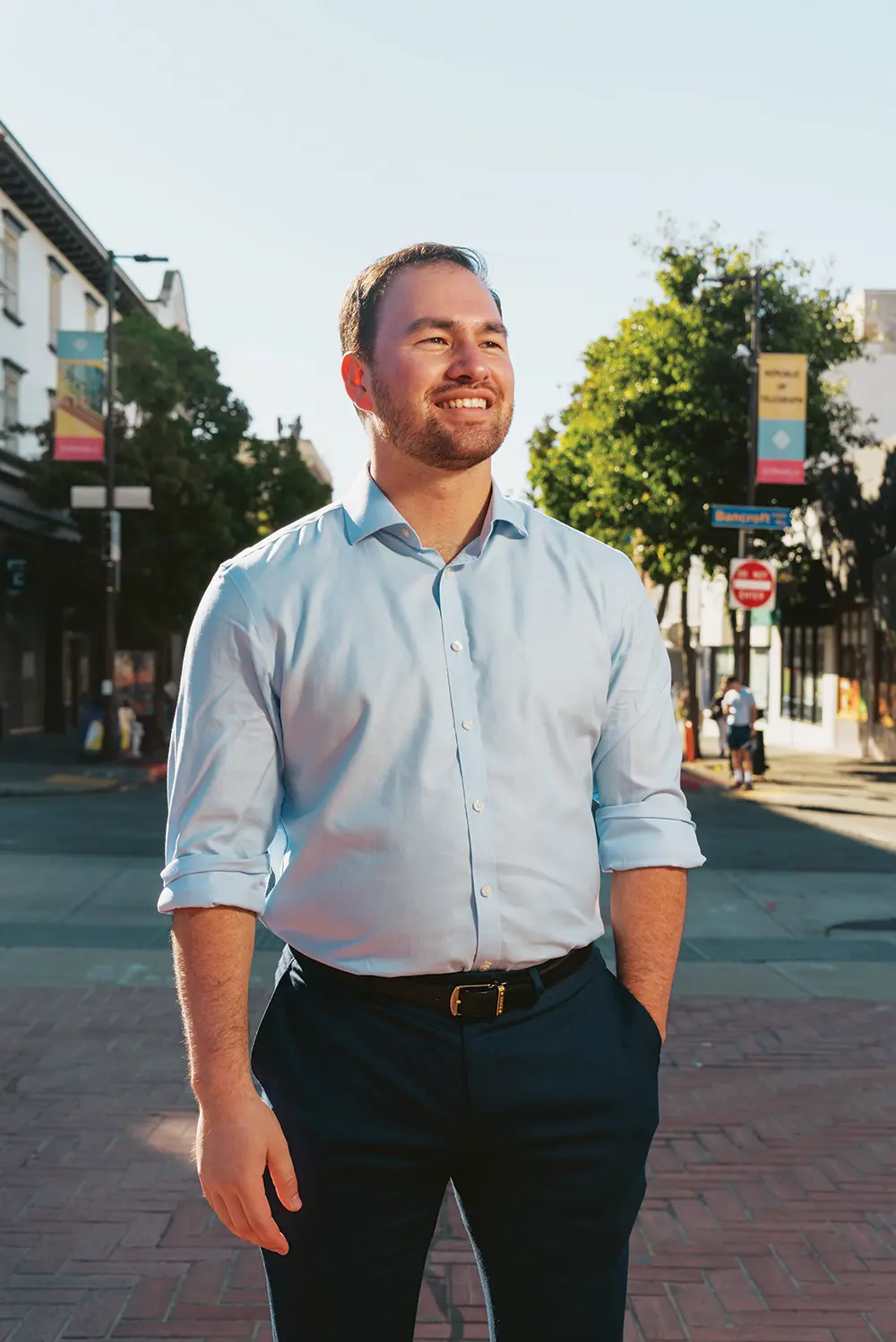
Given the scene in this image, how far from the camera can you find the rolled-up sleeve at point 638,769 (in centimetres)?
211

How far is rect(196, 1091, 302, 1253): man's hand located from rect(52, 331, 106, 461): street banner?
70.4 ft

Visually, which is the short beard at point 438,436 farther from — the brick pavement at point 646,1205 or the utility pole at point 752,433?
the utility pole at point 752,433

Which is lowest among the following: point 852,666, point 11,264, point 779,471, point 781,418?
point 852,666

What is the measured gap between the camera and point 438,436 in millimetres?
2070

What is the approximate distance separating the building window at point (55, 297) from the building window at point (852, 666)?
19174mm

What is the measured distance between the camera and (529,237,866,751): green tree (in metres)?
26.1

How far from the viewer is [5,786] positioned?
19.2 metres

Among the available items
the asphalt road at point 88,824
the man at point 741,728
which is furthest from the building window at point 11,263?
the man at point 741,728

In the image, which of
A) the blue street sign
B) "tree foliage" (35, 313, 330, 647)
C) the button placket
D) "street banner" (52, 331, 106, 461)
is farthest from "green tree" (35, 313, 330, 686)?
the button placket

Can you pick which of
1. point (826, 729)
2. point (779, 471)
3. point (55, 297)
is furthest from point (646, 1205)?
point (55, 297)

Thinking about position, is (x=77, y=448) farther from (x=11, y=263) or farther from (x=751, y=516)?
(x=751, y=516)

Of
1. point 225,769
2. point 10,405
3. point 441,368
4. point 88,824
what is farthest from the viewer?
point 10,405

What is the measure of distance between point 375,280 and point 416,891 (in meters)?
0.91

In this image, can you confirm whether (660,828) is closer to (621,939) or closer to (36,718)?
(621,939)
